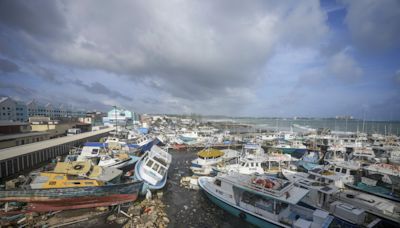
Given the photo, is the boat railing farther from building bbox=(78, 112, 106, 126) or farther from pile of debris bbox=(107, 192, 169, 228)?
building bbox=(78, 112, 106, 126)

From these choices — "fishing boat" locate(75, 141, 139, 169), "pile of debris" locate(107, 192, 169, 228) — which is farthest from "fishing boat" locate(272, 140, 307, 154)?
"pile of debris" locate(107, 192, 169, 228)

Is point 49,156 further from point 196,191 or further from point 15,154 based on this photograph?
point 196,191

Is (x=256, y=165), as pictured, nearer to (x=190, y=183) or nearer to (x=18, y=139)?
(x=190, y=183)

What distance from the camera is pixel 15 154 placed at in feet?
58.1

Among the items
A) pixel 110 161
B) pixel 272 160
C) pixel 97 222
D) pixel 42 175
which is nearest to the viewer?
pixel 97 222

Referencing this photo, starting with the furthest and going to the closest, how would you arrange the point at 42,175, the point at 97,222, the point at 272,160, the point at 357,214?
the point at 272,160
the point at 42,175
the point at 97,222
the point at 357,214

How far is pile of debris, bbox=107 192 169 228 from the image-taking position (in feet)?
35.4

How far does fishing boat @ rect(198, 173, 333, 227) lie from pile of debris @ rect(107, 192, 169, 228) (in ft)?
13.7

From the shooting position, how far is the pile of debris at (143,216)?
35.4 ft

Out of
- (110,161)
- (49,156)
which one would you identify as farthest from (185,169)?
(49,156)

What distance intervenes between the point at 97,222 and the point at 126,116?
241 feet

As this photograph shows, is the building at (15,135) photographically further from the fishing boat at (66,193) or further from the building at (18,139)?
the fishing boat at (66,193)

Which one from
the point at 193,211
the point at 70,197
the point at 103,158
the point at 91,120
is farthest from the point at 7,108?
the point at 193,211

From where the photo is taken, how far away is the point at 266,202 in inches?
436
